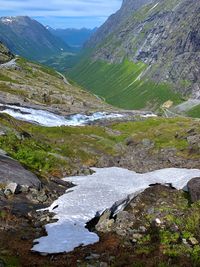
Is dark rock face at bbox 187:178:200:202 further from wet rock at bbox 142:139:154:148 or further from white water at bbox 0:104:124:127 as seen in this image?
white water at bbox 0:104:124:127

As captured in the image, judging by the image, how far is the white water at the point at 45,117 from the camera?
130 m

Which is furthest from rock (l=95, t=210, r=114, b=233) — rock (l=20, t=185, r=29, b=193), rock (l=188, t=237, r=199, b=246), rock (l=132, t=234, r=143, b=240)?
rock (l=20, t=185, r=29, b=193)

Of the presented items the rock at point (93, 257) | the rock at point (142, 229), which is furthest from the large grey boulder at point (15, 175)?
the rock at point (93, 257)

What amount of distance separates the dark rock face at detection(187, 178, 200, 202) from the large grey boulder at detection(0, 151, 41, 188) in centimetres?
1647

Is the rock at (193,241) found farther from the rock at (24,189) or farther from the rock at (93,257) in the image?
the rock at (24,189)

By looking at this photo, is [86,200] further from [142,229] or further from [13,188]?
[142,229]

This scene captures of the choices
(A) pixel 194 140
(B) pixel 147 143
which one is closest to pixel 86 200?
(A) pixel 194 140

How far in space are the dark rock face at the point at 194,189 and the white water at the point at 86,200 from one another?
4929 millimetres

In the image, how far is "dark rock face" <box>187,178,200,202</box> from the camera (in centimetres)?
4434

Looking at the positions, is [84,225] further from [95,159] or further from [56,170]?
[95,159]

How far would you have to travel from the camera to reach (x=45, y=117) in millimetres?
137375

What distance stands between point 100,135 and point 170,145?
20.5m

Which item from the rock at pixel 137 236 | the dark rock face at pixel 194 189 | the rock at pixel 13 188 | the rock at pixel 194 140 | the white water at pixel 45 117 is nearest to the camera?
the rock at pixel 137 236

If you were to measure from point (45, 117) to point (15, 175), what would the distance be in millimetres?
90987
